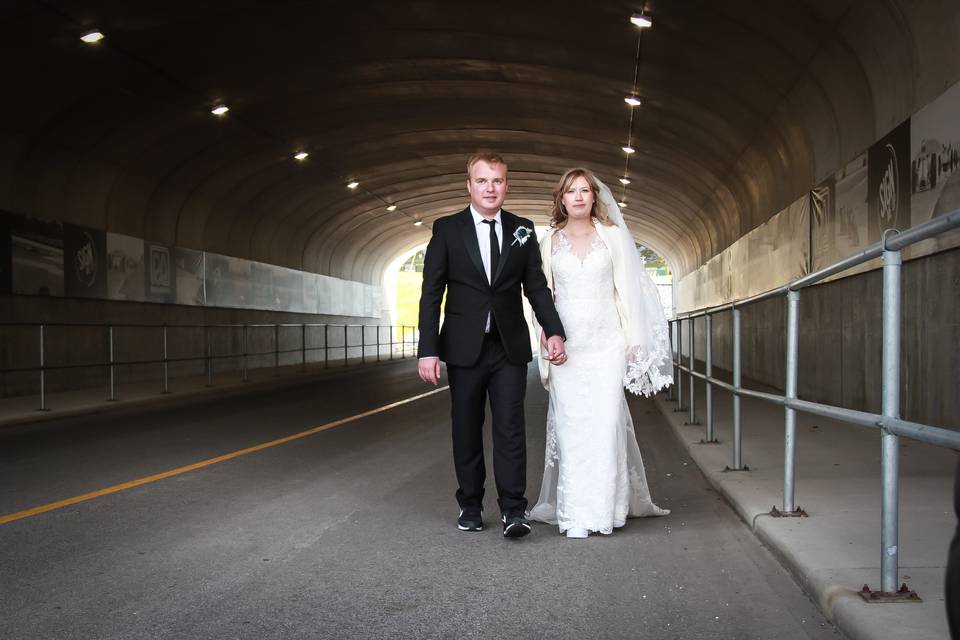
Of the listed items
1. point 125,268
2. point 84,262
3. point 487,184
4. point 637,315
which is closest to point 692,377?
point 637,315

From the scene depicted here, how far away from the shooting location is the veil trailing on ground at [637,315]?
511 centimetres

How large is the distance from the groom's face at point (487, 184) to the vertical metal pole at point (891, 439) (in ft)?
6.92

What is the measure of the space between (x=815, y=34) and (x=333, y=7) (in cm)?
612

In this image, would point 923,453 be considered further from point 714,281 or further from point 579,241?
point 714,281

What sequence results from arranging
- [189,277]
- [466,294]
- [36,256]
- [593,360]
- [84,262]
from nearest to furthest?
1. [466,294]
2. [593,360]
3. [36,256]
4. [84,262]
5. [189,277]

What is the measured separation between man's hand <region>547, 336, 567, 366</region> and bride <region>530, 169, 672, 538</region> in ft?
0.09

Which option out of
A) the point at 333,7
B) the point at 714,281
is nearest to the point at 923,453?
the point at 333,7

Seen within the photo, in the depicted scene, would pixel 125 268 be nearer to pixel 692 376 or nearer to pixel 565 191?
pixel 692 376

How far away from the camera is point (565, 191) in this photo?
5105mm

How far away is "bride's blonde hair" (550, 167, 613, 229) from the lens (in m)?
5.07

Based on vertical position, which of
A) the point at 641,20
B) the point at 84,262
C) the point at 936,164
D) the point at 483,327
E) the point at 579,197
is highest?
the point at 641,20

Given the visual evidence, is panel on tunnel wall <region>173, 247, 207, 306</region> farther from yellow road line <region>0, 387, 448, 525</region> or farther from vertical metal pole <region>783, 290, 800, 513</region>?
vertical metal pole <region>783, 290, 800, 513</region>

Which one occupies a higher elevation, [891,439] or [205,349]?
[891,439]

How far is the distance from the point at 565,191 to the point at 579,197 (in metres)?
0.08
